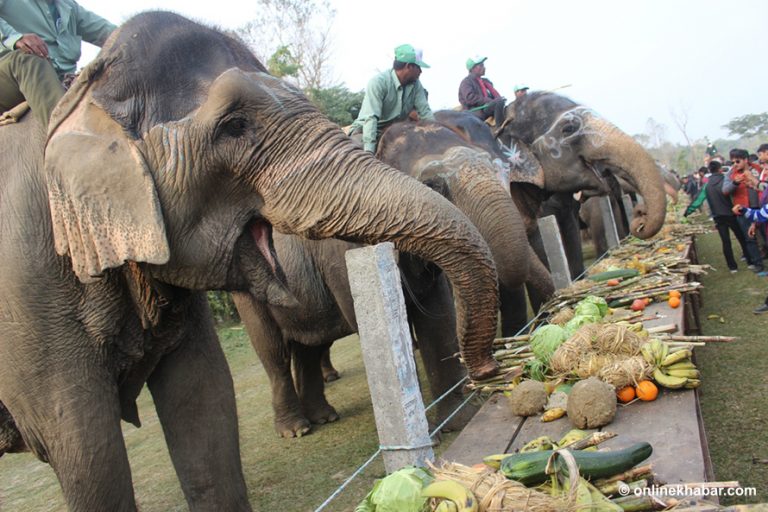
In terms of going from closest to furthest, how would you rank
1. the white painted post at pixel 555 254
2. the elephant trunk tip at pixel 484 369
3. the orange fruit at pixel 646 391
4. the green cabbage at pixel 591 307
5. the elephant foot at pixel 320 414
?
the orange fruit at pixel 646 391
the elephant trunk tip at pixel 484 369
the green cabbage at pixel 591 307
the elephant foot at pixel 320 414
the white painted post at pixel 555 254

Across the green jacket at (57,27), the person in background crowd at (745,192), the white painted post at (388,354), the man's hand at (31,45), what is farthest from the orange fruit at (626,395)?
the person in background crowd at (745,192)

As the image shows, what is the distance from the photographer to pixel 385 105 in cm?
564

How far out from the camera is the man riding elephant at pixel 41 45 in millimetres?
2963

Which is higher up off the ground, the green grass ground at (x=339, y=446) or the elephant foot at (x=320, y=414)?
the elephant foot at (x=320, y=414)

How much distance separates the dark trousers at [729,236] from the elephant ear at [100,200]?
1021 centimetres

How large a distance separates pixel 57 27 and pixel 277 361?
3415mm

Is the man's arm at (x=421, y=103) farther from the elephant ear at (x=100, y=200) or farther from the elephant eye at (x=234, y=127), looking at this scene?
the elephant ear at (x=100, y=200)

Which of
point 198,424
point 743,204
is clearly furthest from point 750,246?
point 198,424

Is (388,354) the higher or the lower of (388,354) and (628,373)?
the higher

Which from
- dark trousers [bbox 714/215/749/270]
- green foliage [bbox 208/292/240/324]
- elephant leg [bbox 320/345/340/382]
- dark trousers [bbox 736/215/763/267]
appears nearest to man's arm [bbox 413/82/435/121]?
elephant leg [bbox 320/345/340/382]

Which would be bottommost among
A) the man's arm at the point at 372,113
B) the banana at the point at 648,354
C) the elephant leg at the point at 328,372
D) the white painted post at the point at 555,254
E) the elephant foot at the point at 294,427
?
the elephant foot at the point at 294,427

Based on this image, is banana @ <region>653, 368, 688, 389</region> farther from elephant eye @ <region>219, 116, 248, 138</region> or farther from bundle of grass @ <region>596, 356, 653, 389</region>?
elephant eye @ <region>219, 116, 248, 138</region>

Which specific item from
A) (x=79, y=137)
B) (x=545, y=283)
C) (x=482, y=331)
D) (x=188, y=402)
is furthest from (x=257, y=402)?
(x=79, y=137)

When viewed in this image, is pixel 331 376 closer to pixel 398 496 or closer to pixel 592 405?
pixel 592 405
